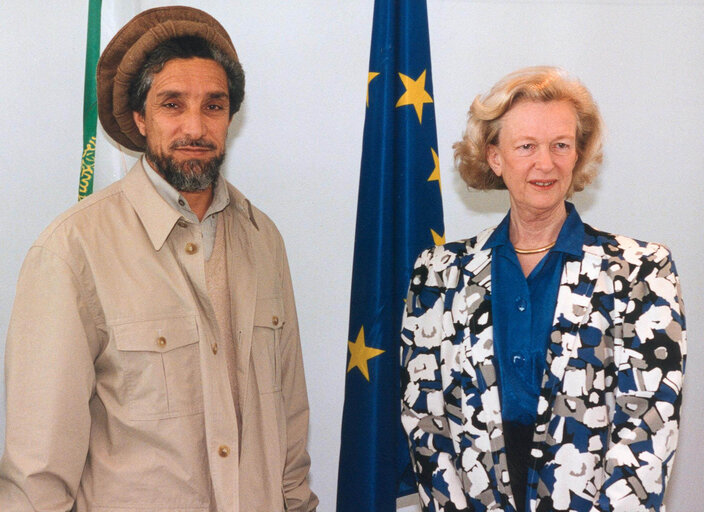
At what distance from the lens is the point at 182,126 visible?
191cm

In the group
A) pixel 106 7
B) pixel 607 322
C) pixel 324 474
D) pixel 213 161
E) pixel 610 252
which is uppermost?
pixel 106 7

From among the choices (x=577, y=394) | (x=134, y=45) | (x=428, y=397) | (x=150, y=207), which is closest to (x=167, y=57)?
(x=134, y=45)

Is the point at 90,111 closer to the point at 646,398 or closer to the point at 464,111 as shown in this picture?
the point at 464,111

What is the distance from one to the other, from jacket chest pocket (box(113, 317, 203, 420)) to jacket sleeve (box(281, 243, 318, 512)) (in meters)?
0.36

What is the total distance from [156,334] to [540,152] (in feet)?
3.29

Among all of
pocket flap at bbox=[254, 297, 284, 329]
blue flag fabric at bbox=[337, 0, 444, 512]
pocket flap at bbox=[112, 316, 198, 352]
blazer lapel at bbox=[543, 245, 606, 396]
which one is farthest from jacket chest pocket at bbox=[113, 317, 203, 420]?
blazer lapel at bbox=[543, 245, 606, 396]

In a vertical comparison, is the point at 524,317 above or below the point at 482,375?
above

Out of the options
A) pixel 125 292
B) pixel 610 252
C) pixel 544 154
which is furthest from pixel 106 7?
pixel 610 252

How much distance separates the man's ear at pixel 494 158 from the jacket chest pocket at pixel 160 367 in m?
0.86

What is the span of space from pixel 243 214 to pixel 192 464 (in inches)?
26.5

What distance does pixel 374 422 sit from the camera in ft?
7.67

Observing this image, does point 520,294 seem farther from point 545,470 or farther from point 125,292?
point 125,292

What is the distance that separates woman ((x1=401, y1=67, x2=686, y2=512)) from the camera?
5.80 ft

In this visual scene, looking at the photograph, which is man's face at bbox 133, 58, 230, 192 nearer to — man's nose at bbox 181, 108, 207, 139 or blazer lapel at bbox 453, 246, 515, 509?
man's nose at bbox 181, 108, 207, 139
